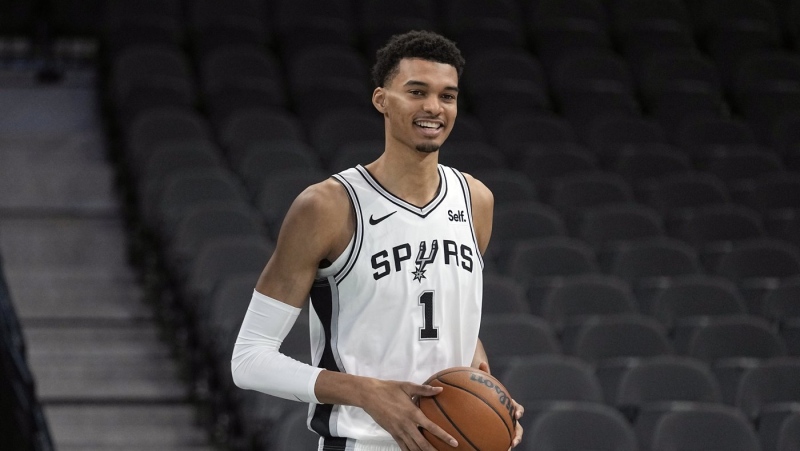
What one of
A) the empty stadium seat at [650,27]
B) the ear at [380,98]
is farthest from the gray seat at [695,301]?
the ear at [380,98]

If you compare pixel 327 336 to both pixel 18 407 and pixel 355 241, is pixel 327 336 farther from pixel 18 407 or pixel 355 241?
pixel 18 407

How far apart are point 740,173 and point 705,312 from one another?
1.93 meters

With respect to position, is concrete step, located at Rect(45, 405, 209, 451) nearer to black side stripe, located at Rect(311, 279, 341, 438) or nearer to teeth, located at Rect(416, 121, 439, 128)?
black side stripe, located at Rect(311, 279, 341, 438)

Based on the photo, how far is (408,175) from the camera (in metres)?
2.68

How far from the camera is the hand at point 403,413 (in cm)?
236

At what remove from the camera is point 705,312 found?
635 cm

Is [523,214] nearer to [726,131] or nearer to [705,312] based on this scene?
[705,312]

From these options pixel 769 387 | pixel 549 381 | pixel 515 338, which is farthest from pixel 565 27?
pixel 549 381

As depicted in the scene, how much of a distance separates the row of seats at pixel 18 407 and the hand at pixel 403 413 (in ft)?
9.01

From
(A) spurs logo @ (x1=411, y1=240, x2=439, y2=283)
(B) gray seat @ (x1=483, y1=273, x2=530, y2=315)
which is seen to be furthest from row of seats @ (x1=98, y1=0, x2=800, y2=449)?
(A) spurs logo @ (x1=411, y1=240, x2=439, y2=283)

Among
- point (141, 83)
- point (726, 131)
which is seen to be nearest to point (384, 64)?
point (141, 83)

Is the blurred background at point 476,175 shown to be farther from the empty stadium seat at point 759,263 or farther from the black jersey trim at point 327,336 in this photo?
the black jersey trim at point 327,336

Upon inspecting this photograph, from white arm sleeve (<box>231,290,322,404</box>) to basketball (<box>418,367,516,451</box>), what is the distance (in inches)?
10.5

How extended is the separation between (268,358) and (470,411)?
45 cm
